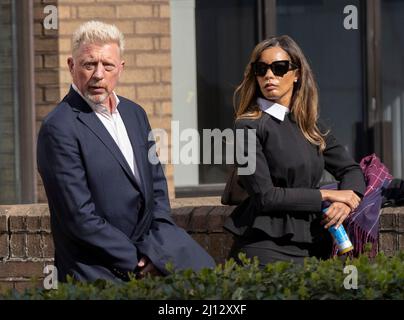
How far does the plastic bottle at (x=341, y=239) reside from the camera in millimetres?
5340

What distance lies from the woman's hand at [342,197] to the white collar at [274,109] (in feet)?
1.25

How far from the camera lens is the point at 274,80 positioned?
5.41 metres

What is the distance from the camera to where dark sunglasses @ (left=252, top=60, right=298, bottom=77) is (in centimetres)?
540

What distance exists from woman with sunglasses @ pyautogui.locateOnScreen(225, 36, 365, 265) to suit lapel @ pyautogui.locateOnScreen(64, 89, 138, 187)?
659 mm

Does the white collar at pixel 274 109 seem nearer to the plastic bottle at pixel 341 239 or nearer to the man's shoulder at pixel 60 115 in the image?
the plastic bottle at pixel 341 239

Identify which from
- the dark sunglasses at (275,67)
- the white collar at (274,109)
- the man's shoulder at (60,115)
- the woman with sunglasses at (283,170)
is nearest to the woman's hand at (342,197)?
the woman with sunglasses at (283,170)

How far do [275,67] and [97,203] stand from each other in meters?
1.10
